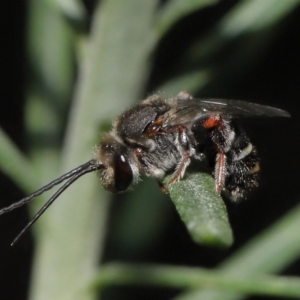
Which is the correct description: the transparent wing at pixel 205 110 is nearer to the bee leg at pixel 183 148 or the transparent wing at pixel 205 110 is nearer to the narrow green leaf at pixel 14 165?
the bee leg at pixel 183 148

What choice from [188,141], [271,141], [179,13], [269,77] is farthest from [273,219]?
[179,13]

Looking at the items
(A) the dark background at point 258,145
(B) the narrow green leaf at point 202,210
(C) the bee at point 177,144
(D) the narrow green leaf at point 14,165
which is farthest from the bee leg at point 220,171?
(A) the dark background at point 258,145

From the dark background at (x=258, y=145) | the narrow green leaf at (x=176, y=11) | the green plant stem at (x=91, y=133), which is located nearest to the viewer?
the narrow green leaf at (x=176, y=11)

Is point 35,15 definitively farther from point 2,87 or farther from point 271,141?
point 271,141

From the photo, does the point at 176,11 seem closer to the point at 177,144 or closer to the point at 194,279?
the point at 177,144

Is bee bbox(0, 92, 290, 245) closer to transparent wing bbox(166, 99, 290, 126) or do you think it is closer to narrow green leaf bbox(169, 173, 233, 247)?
transparent wing bbox(166, 99, 290, 126)

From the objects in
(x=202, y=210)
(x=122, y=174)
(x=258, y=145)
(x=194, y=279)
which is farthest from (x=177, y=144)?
(x=258, y=145)

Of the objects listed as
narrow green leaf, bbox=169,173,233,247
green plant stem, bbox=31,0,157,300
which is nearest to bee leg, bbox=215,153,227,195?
narrow green leaf, bbox=169,173,233,247
